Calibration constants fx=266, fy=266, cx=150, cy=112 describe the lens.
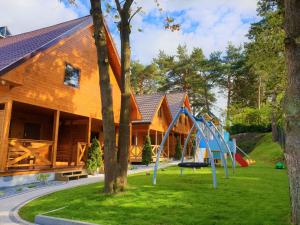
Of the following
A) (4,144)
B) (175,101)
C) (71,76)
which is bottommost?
(4,144)

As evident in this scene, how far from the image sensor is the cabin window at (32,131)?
1440 cm

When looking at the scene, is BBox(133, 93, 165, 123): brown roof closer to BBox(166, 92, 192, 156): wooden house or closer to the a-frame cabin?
the a-frame cabin

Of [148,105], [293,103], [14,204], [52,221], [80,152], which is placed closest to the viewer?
[293,103]

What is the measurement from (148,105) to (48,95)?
11.9m

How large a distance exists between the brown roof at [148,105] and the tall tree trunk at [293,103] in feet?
52.3

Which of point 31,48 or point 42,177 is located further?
point 31,48

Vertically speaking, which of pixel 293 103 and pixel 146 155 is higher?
pixel 293 103

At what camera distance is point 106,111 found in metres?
7.48

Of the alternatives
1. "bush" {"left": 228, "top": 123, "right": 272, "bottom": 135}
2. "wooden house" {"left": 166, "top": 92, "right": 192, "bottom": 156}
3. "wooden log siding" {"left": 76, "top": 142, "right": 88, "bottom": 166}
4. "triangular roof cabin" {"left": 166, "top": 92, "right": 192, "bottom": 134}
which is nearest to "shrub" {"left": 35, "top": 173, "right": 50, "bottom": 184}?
"wooden log siding" {"left": 76, "top": 142, "right": 88, "bottom": 166}

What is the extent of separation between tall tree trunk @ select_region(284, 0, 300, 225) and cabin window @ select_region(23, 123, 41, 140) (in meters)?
13.3

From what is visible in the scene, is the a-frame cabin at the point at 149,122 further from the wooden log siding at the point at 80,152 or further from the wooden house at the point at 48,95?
the wooden log siding at the point at 80,152

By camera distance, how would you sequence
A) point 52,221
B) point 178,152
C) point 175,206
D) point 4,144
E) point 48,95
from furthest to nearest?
point 178,152
point 48,95
point 4,144
point 175,206
point 52,221

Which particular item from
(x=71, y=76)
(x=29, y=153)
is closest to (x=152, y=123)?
(x=71, y=76)

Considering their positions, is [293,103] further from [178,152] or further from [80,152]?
[178,152]
